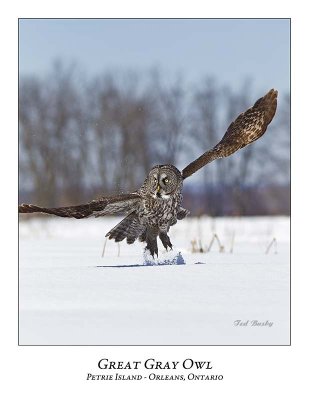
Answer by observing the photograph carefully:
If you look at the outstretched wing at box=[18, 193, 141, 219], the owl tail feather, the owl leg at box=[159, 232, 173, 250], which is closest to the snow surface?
the owl leg at box=[159, 232, 173, 250]

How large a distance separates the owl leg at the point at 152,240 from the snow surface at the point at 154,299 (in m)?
0.12

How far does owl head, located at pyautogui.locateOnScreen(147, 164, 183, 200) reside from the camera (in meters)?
7.04

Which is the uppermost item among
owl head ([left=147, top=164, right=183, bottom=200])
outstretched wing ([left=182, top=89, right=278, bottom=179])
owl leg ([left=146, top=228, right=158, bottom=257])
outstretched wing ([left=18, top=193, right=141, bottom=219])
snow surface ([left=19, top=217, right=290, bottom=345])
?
outstretched wing ([left=182, top=89, right=278, bottom=179])

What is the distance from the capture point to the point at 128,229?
7355 millimetres

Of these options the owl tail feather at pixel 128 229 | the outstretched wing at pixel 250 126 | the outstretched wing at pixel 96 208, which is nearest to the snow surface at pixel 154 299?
the owl tail feather at pixel 128 229

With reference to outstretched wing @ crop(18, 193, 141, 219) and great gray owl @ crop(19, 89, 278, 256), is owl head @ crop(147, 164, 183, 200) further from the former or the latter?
outstretched wing @ crop(18, 193, 141, 219)

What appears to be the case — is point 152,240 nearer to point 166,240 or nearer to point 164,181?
point 166,240

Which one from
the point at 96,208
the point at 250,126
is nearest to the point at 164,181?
the point at 96,208

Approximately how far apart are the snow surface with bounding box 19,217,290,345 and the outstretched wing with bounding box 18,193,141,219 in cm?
51

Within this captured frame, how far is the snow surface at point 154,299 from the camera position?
187 inches

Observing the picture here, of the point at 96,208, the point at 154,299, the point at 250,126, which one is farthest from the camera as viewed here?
the point at 250,126

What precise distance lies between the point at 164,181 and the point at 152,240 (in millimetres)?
624

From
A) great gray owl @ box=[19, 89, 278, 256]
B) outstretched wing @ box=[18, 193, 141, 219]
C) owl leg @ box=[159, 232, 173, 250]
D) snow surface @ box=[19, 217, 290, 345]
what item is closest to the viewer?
snow surface @ box=[19, 217, 290, 345]
